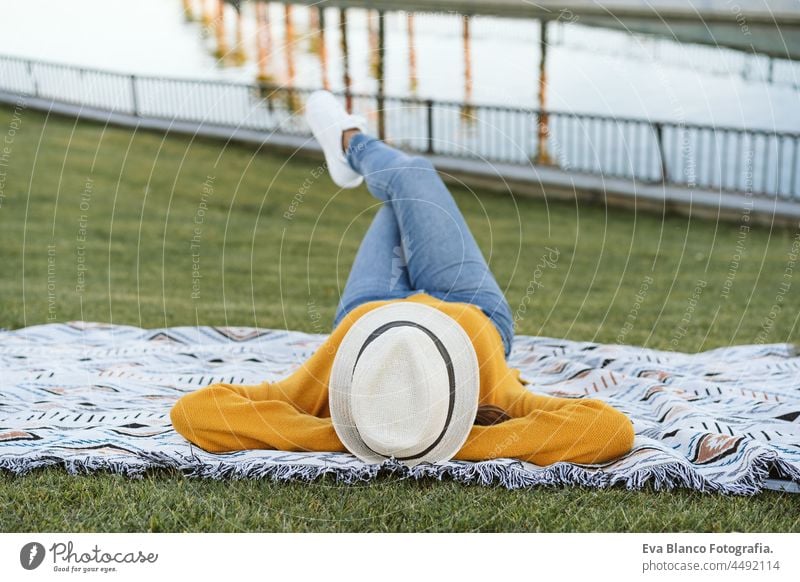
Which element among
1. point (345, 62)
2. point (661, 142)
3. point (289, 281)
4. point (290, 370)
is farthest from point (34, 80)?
point (290, 370)

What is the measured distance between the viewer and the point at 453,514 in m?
2.09

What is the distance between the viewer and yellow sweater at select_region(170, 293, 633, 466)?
2211 mm

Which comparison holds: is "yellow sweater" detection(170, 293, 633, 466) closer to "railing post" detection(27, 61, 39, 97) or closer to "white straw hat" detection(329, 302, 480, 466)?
"white straw hat" detection(329, 302, 480, 466)

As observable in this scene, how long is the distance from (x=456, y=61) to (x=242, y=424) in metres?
8.15

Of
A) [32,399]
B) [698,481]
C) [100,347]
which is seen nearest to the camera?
[698,481]

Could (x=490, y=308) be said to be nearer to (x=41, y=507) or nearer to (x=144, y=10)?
(x=41, y=507)

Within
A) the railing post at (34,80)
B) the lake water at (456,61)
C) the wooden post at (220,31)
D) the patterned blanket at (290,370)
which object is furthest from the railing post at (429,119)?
the patterned blanket at (290,370)

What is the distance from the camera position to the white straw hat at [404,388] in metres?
2.07

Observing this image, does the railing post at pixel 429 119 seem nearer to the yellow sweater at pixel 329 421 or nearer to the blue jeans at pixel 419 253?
the blue jeans at pixel 419 253

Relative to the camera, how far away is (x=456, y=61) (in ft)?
32.7

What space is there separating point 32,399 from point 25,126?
706 centimetres

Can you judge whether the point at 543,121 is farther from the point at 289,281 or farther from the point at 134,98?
the point at 289,281

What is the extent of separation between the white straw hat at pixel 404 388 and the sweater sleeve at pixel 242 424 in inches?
4.9
